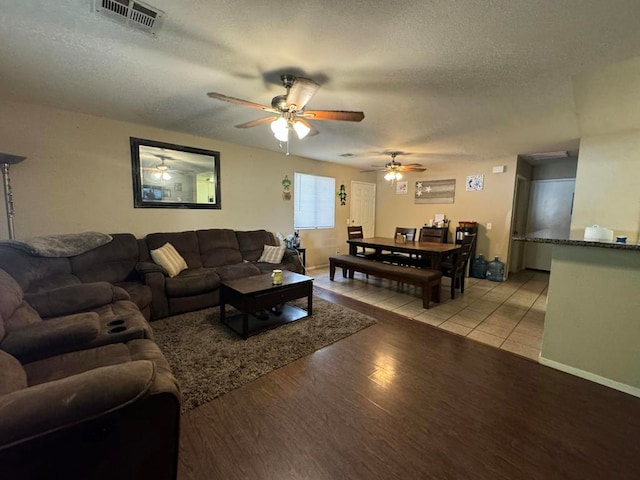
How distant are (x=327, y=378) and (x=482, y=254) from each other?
476 centimetres

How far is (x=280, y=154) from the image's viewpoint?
205 inches

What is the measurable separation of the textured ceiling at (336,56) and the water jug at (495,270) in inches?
105

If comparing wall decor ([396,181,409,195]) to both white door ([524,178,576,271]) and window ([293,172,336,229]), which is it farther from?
white door ([524,178,576,271])

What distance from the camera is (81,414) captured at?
36.1 inches

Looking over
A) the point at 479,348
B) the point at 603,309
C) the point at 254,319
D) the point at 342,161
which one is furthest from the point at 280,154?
the point at 603,309

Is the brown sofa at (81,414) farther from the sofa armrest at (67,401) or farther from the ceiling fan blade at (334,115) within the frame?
the ceiling fan blade at (334,115)

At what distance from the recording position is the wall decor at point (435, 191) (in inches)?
234

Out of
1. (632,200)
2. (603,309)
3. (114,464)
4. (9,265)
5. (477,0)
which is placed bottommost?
(114,464)

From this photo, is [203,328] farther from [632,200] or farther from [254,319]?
[632,200]

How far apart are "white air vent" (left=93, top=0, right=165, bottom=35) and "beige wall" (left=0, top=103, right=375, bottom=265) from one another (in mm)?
2396

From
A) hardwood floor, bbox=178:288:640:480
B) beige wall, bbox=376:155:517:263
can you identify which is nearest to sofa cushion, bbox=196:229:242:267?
hardwood floor, bbox=178:288:640:480

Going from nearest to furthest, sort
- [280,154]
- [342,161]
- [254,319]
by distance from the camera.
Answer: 1. [254,319]
2. [280,154]
3. [342,161]

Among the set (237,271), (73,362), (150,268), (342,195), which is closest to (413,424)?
(73,362)

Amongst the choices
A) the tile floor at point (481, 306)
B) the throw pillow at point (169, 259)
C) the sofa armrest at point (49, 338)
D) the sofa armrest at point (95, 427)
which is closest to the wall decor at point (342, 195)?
the tile floor at point (481, 306)
